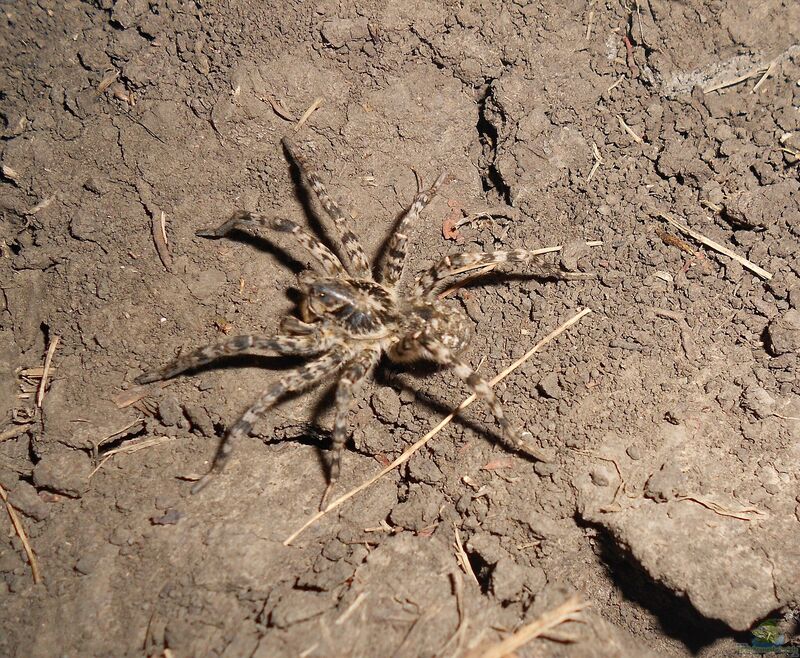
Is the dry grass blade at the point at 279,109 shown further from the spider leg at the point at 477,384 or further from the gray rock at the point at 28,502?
the gray rock at the point at 28,502

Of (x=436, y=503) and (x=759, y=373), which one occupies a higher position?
(x=759, y=373)

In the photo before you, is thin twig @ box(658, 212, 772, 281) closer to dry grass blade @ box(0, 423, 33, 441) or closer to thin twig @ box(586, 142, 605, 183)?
thin twig @ box(586, 142, 605, 183)

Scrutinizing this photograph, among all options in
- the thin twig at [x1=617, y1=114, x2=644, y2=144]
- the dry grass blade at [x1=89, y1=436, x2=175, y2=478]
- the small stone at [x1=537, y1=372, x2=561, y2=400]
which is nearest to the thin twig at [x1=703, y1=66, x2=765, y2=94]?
the thin twig at [x1=617, y1=114, x2=644, y2=144]

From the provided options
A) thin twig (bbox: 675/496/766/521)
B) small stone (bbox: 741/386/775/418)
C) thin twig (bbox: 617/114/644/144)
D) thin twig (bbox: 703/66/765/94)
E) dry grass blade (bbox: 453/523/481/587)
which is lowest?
dry grass blade (bbox: 453/523/481/587)

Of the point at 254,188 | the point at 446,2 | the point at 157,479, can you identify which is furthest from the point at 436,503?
the point at 446,2

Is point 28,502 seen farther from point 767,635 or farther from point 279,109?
point 767,635

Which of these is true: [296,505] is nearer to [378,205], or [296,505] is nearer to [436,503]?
[436,503]
